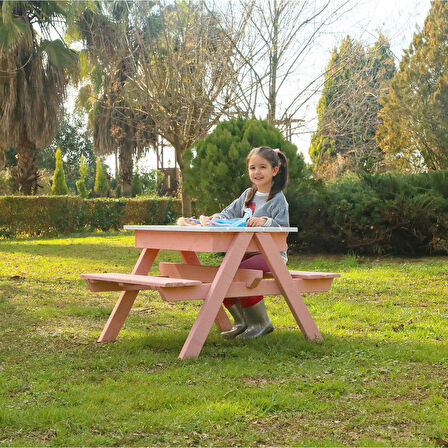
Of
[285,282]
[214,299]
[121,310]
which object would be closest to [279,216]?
[285,282]

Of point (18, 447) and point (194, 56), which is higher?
point (194, 56)

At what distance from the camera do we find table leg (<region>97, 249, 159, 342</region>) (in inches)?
199

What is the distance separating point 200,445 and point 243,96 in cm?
1205

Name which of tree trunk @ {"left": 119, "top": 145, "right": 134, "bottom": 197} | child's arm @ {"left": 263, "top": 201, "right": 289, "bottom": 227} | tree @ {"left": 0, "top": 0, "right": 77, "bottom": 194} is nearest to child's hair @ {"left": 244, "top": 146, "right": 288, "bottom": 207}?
child's arm @ {"left": 263, "top": 201, "right": 289, "bottom": 227}

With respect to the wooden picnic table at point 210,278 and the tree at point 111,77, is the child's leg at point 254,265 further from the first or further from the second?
the tree at point 111,77

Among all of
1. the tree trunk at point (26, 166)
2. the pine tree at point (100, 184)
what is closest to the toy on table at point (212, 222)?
the tree trunk at point (26, 166)

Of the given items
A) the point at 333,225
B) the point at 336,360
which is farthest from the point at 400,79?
the point at 336,360

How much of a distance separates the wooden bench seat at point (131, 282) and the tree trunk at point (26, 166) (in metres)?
17.5

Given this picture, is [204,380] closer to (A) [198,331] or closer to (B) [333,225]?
(A) [198,331]

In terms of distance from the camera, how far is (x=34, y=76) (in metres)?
20.2

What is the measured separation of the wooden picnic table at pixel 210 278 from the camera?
172 inches

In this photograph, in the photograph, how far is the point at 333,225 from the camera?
38.4 ft

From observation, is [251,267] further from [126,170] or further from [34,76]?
[126,170]

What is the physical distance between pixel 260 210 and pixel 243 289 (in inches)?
31.4
